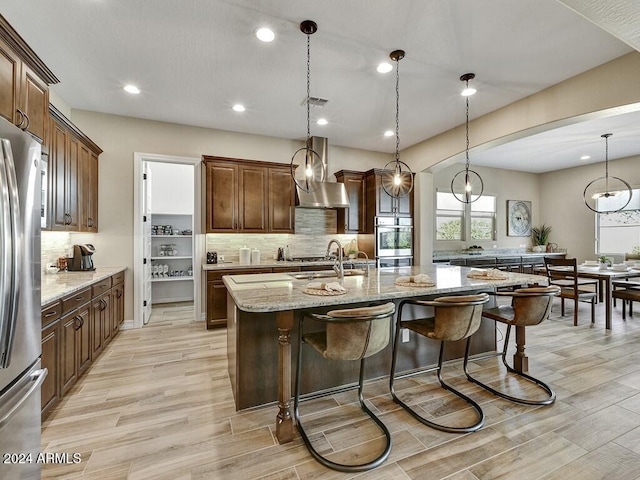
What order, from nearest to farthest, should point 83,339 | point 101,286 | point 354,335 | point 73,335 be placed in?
point 354,335
point 73,335
point 83,339
point 101,286

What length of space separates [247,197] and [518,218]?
7024mm

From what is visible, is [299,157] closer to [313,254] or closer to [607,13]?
[313,254]

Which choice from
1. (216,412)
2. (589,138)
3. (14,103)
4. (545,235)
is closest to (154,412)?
(216,412)

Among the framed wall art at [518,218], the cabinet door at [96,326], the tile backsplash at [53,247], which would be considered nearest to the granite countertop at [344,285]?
the cabinet door at [96,326]

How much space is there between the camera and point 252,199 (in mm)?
4844

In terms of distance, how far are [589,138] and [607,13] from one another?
469 centimetres

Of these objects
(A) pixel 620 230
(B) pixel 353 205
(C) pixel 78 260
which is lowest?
(C) pixel 78 260

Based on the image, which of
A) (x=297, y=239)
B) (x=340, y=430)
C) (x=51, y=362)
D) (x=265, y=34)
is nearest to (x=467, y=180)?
(x=265, y=34)

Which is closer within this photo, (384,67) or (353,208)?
(384,67)

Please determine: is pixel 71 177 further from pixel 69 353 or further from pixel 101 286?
pixel 69 353

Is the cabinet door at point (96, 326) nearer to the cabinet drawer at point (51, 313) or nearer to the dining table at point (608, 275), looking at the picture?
the cabinet drawer at point (51, 313)

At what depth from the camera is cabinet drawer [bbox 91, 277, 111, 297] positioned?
3066 mm

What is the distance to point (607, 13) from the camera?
1690mm

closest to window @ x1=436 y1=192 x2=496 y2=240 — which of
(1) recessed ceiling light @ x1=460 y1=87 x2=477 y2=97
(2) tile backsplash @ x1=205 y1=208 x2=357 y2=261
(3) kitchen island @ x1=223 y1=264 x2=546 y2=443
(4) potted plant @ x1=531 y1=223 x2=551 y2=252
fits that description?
(4) potted plant @ x1=531 y1=223 x2=551 y2=252
